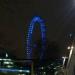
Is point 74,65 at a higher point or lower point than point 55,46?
lower

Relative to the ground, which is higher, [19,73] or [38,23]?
[38,23]

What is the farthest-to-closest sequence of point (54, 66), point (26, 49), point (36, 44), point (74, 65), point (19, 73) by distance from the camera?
point (36, 44) < point (54, 66) < point (26, 49) < point (19, 73) < point (74, 65)

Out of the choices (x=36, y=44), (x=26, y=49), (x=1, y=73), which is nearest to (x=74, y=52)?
(x=1, y=73)

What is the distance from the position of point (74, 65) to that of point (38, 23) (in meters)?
46.2

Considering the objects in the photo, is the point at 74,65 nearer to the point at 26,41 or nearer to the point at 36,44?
the point at 26,41

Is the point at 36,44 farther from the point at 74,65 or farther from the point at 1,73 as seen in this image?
the point at 74,65

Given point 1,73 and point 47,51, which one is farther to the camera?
point 47,51

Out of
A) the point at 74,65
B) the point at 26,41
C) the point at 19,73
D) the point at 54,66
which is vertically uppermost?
the point at 26,41

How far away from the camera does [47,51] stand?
76500mm

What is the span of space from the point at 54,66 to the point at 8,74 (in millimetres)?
34023

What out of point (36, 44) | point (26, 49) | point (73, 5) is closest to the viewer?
point (73, 5)

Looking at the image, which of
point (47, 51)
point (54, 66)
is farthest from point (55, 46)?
point (54, 66)

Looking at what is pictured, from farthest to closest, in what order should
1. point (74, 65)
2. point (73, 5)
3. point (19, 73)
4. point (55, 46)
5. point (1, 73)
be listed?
point (55, 46), point (19, 73), point (1, 73), point (73, 5), point (74, 65)

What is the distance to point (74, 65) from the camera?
1764 cm
